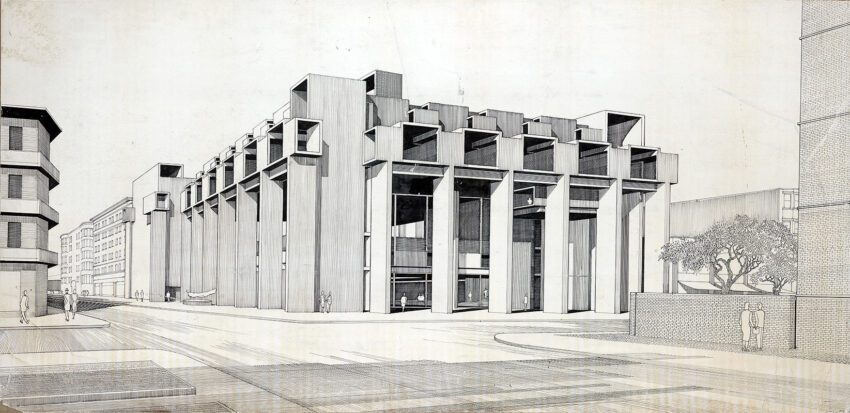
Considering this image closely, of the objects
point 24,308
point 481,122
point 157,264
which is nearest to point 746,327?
point 24,308

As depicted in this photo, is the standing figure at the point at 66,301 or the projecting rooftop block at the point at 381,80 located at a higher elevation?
the projecting rooftop block at the point at 381,80

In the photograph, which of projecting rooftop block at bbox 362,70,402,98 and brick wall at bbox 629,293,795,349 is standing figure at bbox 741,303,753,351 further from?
projecting rooftop block at bbox 362,70,402,98

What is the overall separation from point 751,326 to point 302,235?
21673 mm

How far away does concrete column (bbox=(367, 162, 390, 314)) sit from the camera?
3697 centimetres

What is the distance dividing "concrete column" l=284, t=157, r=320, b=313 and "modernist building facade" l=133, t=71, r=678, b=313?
0.21 ft

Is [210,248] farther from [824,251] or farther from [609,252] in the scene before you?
[824,251]

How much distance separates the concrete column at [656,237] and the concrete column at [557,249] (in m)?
4.73

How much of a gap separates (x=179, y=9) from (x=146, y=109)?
229cm

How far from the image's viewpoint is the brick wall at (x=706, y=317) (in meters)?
19.0

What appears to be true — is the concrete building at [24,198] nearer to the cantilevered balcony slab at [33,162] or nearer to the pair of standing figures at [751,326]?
the cantilevered balcony slab at [33,162]

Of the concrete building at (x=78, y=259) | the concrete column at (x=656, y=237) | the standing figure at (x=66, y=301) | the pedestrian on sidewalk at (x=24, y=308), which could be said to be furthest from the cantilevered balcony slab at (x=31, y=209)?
the concrete column at (x=656, y=237)

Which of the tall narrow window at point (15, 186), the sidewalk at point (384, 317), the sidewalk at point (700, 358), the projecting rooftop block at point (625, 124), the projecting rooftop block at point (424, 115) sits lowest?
the sidewalk at point (384, 317)

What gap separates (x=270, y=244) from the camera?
3941cm

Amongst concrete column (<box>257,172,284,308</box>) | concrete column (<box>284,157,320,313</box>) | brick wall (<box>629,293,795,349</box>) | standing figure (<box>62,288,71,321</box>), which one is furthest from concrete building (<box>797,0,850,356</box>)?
concrete column (<box>257,172,284,308</box>)
